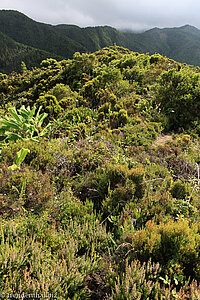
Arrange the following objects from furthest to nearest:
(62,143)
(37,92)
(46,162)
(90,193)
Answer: (37,92) < (62,143) < (46,162) < (90,193)

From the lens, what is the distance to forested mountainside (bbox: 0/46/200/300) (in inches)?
59.8

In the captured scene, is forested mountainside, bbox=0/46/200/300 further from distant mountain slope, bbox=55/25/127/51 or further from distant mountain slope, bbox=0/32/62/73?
distant mountain slope, bbox=55/25/127/51

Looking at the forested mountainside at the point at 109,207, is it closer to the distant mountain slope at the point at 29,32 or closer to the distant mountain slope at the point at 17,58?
the distant mountain slope at the point at 17,58

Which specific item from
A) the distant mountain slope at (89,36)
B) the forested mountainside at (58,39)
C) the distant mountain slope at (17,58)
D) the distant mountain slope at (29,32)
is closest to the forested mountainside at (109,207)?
the distant mountain slope at (17,58)

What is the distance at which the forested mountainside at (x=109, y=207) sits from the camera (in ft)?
4.99

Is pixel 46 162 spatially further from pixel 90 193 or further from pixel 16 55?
pixel 16 55

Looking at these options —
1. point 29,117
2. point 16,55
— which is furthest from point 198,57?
point 29,117

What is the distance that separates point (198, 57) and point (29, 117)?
573ft

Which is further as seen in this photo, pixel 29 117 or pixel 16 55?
pixel 16 55

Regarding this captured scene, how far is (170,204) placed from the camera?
8.40 feet

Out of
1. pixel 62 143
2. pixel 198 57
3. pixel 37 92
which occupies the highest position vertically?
pixel 198 57

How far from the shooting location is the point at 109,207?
2.51 meters

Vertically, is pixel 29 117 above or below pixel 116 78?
below

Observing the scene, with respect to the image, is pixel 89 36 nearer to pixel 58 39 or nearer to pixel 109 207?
pixel 58 39
